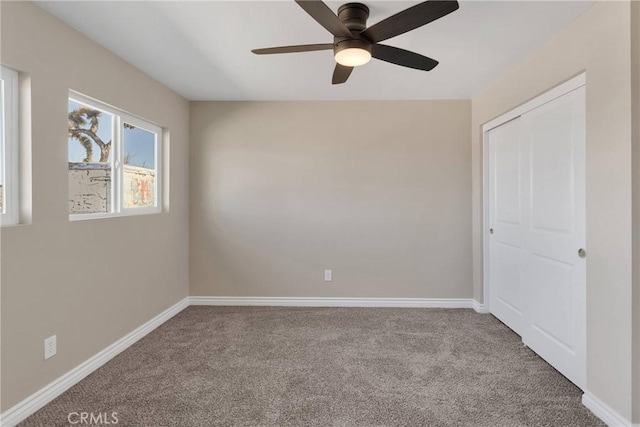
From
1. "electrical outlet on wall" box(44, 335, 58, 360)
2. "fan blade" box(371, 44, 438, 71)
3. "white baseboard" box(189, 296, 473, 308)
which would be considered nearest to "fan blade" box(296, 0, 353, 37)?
"fan blade" box(371, 44, 438, 71)

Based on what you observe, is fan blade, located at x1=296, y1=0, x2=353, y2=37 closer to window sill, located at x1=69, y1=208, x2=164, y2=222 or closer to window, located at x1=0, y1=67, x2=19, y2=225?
window, located at x1=0, y1=67, x2=19, y2=225

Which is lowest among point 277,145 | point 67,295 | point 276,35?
point 67,295

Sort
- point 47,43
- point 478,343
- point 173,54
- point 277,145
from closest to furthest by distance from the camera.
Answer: point 47,43, point 173,54, point 478,343, point 277,145

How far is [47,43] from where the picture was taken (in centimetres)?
200

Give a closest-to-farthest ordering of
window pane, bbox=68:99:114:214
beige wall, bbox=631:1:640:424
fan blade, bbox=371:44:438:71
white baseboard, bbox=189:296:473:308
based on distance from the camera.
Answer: beige wall, bbox=631:1:640:424, fan blade, bbox=371:44:438:71, window pane, bbox=68:99:114:214, white baseboard, bbox=189:296:473:308

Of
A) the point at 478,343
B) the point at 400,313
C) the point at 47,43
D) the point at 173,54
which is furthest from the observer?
the point at 400,313

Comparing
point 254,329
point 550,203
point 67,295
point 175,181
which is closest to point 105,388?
point 67,295

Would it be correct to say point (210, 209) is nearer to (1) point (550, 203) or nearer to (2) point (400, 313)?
(2) point (400, 313)

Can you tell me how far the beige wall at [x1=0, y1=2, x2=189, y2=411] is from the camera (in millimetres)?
1812

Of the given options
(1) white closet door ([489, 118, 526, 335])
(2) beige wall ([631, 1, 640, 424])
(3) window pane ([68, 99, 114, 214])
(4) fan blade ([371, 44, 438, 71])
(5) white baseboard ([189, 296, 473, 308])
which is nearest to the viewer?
(2) beige wall ([631, 1, 640, 424])

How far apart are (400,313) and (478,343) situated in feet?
2.95

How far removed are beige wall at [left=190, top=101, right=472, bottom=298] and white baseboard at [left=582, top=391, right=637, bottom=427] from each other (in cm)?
184

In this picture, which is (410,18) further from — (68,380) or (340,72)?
(68,380)

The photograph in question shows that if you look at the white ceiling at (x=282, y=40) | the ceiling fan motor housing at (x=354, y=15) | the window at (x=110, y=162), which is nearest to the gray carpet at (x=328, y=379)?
the window at (x=110, y=162)
